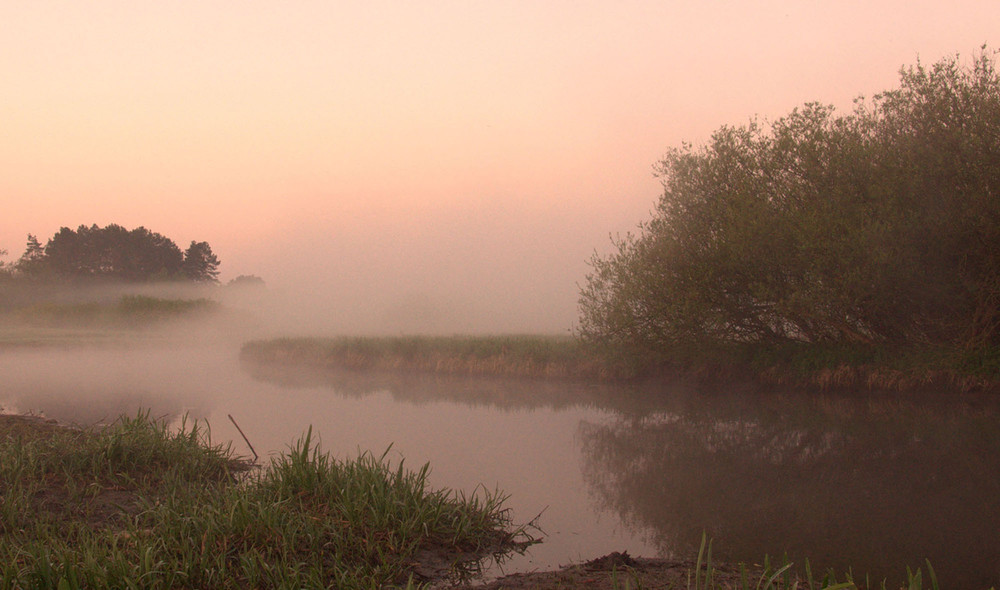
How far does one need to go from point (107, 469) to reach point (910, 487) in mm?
9279

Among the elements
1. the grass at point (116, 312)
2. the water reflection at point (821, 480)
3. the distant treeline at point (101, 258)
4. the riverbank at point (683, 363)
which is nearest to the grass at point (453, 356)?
the riverbank at point (683, 363)

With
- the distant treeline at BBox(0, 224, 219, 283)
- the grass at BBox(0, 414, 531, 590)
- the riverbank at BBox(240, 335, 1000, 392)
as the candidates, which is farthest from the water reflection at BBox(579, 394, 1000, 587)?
the distant treeline at BBox(0, 224, 219, 283)

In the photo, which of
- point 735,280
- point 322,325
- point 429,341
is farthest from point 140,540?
point 322,325

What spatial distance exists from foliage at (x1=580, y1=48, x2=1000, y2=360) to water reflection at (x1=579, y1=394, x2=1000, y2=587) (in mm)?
2239

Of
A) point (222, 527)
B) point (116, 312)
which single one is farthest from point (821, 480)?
point (116, 312)

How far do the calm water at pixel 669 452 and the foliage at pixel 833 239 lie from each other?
73.1 inches

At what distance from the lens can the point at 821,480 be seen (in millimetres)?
8844

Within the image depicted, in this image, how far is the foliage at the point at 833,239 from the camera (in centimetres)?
1406

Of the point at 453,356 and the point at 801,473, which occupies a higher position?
the point at 453,356

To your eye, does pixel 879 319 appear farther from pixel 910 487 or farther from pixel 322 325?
pixel 322 325

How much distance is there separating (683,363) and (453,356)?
24.9ft

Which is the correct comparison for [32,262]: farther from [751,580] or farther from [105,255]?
[751,580]

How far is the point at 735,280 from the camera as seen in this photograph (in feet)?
54.3

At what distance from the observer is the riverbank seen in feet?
49.2
